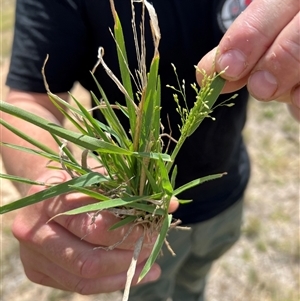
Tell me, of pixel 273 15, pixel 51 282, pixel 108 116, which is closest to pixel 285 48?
pixel 273 15

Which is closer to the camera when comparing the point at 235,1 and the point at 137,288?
the point at 235,1

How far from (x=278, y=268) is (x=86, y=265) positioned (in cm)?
98

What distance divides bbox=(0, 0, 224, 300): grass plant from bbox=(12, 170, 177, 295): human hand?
4 centimetres

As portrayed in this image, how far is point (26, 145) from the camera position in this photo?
0.73 metres

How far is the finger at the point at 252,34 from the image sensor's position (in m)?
0.49

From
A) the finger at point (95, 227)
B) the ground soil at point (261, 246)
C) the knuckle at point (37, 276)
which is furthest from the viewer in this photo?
the ground soil at point (261, 246)

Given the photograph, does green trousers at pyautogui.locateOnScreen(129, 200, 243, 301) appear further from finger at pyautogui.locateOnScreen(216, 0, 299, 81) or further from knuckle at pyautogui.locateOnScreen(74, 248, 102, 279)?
finger at pyautogui.locateOnScreen(216, 0, 299, 81)

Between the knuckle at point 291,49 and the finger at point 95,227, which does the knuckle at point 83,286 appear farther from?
the knuckle at point 291,49

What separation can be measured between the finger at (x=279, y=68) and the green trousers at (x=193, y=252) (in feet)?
1.75

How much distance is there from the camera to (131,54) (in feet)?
2.58

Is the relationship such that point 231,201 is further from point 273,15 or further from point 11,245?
point 11,245

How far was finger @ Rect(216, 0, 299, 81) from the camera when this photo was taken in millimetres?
493

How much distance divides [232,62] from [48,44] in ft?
1.32

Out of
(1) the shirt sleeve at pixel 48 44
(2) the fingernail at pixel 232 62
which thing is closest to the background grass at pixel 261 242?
(1) the shirt sleeve at pixel 48 44
